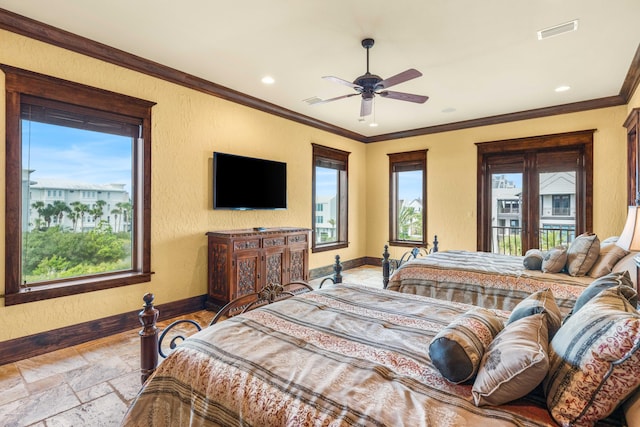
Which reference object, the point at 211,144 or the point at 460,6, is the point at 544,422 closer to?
the point at 460,6

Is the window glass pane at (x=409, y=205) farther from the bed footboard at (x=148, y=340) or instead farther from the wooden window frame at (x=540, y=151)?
the bed footboard at (x=148, y=340)

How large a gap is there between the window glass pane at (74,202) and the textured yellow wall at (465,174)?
5035 mm

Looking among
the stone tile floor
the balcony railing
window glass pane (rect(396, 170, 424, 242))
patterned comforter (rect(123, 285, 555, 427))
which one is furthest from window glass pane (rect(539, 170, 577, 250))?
the stone tile floor

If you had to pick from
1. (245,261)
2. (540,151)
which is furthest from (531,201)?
(245,261)

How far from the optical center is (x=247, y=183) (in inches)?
190

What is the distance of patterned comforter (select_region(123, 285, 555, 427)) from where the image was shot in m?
1.05

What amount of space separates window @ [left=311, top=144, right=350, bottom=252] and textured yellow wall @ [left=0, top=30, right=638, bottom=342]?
0.67ft

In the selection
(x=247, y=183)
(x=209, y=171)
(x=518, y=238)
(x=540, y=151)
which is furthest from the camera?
(x=518, y=238)

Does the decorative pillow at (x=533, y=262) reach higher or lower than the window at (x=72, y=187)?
lower

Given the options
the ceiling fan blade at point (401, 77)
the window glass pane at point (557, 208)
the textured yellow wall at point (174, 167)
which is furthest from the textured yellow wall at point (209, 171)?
the ceiling fan blade at point (401, 77)

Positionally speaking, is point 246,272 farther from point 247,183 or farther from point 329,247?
point 329,247

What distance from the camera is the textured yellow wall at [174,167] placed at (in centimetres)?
300

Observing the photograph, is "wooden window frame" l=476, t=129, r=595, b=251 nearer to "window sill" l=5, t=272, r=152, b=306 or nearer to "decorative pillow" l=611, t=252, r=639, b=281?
"decorative pillow" l=611, t=252, r=639, b=281

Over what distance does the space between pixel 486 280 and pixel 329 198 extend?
390 cm
